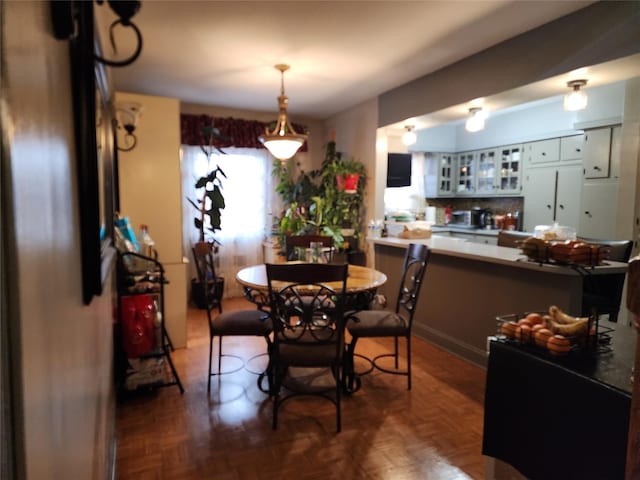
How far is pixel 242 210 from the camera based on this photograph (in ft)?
17.0

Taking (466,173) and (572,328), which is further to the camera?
(466,173)

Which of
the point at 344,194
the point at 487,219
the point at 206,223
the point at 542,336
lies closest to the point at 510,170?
the point at 487,219

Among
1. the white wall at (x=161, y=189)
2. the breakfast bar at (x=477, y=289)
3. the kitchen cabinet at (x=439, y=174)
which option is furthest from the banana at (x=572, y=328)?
the kitchen cabinet at (x=439, y=174)

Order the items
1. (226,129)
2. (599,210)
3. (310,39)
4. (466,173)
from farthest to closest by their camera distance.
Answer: (466,173)
(226,129)
(599,210)
(310,39)

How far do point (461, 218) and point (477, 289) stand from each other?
137 inches

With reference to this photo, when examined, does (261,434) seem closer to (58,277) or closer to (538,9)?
(58,277)

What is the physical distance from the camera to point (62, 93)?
779 mm

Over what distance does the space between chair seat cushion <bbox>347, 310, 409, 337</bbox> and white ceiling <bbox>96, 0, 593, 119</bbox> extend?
194 cm

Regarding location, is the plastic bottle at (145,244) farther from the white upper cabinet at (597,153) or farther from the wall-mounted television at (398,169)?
the white upper cabinet at (597,153)

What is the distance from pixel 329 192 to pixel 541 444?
354 centimetres

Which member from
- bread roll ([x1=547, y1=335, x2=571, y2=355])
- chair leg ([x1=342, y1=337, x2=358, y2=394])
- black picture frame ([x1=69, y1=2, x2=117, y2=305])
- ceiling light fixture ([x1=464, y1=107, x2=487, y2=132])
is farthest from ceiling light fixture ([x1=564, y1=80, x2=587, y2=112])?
black picture frame ([x1=69, y1=2, x2=117, y2=305])

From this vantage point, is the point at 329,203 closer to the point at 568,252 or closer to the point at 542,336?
the point at 568,252

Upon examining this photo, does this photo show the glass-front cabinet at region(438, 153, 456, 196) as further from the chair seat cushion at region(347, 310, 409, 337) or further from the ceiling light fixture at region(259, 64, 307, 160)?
the chair seat cushion at region(347, 310, 409, 337)

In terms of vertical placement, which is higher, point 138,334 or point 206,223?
point 206,223
